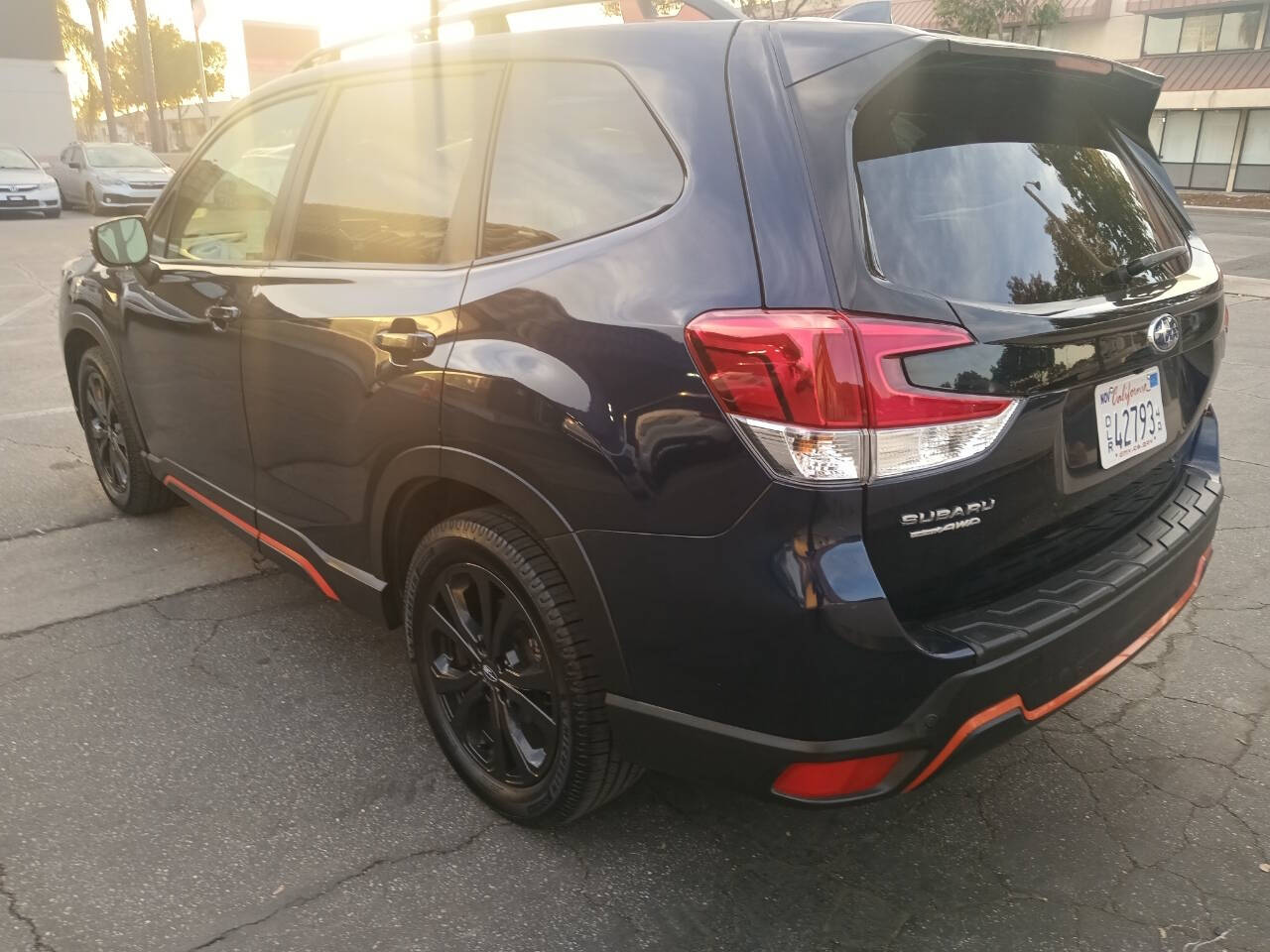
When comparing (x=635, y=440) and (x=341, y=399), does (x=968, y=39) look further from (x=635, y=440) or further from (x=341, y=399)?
(x=341, y=399)

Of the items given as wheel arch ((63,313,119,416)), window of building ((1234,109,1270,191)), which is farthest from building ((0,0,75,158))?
window of building ((1234,109,1270,191))

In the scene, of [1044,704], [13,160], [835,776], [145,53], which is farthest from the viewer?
[145,53]

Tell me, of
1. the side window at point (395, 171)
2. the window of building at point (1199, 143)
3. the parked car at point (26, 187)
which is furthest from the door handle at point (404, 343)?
the window of building at point (1199, 143)

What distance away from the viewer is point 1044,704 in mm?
2045

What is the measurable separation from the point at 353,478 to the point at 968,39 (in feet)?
5.86

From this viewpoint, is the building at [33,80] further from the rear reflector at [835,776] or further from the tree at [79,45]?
the rear reflector at [835,776]

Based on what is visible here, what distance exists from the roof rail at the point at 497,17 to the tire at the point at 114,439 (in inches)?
63.9

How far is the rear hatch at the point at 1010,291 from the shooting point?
1.84 metres

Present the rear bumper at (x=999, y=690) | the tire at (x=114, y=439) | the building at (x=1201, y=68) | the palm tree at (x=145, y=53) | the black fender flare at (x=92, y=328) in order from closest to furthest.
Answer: the rear bumper at (x=999, y=690)
the black fender flare at (x=92, y=328)
the tire at (x=114, y=439)
the building at (x=1201, y=68)
the palm tree at (x=145, y=53)

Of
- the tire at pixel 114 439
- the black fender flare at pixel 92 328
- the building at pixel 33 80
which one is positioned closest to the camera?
the black fender flare at pixel 92 328

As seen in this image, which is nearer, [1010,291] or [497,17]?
[1010,291]

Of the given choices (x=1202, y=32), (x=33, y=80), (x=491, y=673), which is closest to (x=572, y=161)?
(x=491, y=673)

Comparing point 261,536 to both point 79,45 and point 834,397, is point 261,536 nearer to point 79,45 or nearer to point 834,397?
point 834,397

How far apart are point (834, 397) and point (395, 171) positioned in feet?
4.85
